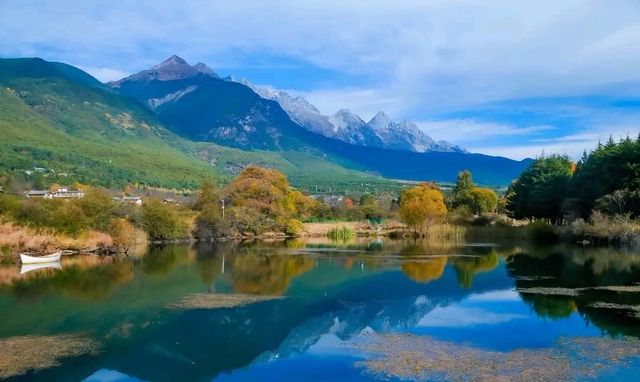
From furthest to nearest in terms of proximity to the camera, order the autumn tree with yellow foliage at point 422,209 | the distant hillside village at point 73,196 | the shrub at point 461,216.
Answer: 1. the shrub at point 461,216
2. the autumn tree with yellow foliage at point 422,209
3. the distant hillside village at point 73,196

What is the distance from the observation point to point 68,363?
17.6 meters

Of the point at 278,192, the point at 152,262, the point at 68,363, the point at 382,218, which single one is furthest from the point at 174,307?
the point at 382,218

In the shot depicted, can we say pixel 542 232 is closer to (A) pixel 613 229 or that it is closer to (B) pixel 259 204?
(A) pixel 613 229

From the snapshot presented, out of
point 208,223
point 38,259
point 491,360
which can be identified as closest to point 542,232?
point 208,223

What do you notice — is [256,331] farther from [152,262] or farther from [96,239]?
[96,239]

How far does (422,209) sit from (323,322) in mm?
55400

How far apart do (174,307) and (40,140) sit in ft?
427

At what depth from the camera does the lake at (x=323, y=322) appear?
55.4ft

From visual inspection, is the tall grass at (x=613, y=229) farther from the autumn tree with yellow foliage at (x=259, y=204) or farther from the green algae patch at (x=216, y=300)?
the green algae patch at (x=216, y=300)

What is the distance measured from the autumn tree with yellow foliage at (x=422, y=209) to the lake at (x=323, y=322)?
113ft

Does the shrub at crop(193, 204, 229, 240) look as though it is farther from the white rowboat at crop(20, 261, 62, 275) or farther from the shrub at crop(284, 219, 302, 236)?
the white rowboat at crop(20, 261, 62, 275)

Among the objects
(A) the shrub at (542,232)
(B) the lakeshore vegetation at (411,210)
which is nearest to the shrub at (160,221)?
(B) the lakeshore vegetation at (411,210)

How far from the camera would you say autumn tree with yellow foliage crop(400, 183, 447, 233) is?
77.9 metres

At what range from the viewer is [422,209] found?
77.6 m
